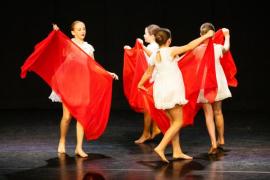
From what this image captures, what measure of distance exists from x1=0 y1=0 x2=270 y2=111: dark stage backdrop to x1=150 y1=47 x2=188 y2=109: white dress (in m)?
4.28

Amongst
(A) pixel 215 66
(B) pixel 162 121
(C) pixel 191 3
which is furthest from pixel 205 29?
(C) pixel 191 3

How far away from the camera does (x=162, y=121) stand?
6176mm

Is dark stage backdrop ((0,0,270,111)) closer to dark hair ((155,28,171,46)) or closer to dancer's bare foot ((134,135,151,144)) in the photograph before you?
dancer's bare foot ((134,135,151,144))

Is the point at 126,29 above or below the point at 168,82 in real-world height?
above

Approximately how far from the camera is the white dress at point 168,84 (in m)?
5.60

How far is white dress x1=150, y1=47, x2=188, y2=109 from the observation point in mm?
5598

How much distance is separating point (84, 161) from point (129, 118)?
3.39 metres

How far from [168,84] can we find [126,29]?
4500mm

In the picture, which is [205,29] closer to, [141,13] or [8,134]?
[8,134]

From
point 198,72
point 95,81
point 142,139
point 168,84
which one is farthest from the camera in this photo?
point 142,139

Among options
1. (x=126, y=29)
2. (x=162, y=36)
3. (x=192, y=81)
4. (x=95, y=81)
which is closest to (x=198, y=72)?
(x=192, y=81)

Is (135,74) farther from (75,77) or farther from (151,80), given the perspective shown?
(75,77)

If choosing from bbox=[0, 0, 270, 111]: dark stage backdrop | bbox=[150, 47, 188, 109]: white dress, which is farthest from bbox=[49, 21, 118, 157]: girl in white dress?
bbox=[0, 0, 270, 111]: dark stage backdrop

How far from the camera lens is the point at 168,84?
18.4 feet
